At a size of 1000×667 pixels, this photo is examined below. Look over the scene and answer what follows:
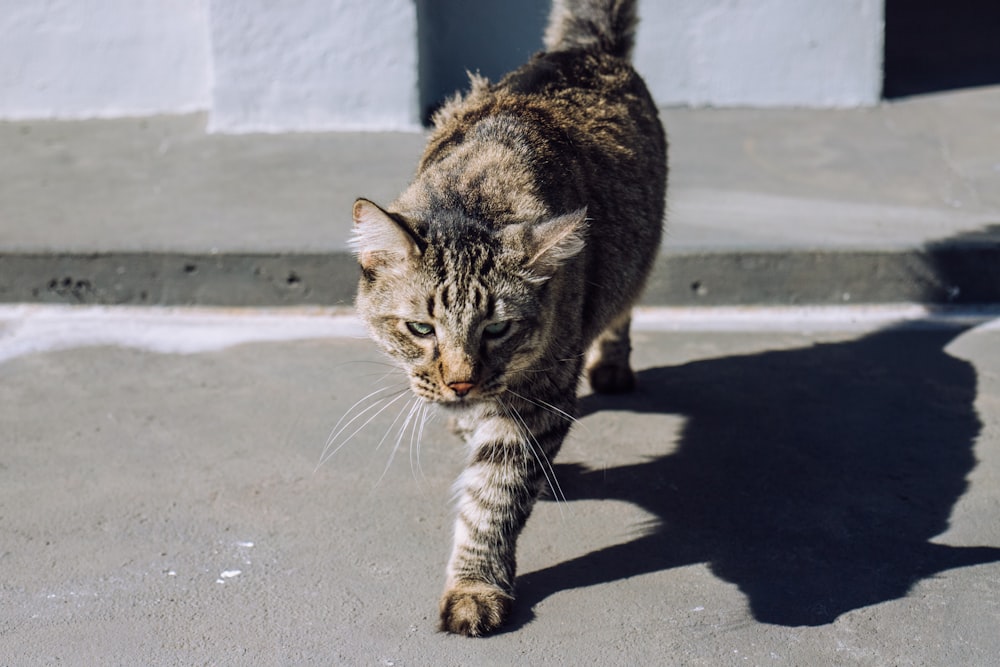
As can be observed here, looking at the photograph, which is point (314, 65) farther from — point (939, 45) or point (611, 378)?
point (939, 45)

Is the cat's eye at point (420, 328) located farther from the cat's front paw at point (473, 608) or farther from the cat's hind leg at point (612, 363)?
the cat's hind leg at point (612, 363)

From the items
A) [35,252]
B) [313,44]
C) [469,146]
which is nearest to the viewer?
[469,146]

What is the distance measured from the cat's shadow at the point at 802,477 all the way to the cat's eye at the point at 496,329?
0.83m

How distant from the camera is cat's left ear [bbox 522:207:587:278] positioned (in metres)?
3.38

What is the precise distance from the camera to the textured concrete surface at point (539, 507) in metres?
3.45

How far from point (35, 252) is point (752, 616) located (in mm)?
3928

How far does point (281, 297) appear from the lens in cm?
580

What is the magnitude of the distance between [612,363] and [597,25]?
1415 mm

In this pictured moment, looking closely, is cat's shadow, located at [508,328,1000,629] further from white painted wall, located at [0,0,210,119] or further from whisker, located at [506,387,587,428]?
white painted wall, located at [0,0,210,119]

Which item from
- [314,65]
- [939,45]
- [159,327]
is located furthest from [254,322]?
[939,45]

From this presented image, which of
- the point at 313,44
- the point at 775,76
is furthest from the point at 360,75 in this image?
the point at 775,76

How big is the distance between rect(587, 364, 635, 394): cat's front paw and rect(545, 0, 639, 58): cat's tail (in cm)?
A: 133

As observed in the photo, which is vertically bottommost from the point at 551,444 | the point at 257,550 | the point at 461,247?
the point at 257,550

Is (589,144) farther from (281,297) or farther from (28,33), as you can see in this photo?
(28,33)
